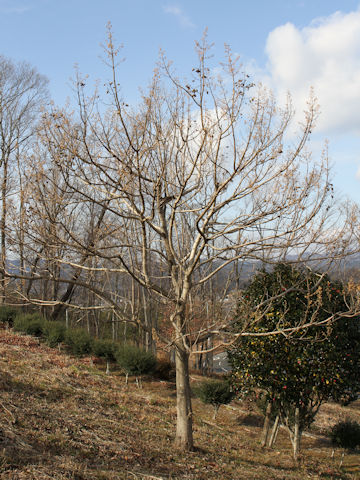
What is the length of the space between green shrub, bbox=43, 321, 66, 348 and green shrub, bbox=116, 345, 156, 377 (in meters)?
2.37

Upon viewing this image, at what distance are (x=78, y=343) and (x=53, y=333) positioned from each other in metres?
0.89

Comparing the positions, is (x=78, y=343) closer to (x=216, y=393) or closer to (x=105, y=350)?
(x=105, y=350)

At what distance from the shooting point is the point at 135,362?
1169cm

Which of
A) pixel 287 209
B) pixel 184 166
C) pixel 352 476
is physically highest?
pixel 184 166

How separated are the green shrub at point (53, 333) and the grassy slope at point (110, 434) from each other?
3.03 ft

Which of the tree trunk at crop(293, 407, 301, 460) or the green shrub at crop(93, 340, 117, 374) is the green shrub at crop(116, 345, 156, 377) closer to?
the green shrub at crop(93, 340, 117, 374)

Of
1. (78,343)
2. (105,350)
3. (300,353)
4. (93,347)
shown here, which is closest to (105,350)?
(105,350)

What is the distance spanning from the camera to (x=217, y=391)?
400 inches

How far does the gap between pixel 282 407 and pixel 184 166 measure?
486 cm

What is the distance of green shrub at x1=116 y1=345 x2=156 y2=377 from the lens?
1173 centimetres

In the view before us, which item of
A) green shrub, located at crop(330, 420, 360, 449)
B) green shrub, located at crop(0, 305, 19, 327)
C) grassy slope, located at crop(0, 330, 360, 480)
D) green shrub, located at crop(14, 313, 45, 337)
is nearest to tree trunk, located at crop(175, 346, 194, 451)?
grassy slope, located at crop(0, 330, 360, 480)

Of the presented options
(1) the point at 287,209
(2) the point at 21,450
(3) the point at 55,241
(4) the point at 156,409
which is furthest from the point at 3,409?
(1) the point at 287,209

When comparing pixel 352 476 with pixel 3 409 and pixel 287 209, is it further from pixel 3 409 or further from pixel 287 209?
pixel 3 409

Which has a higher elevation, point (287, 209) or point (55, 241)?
point (287, 209)
